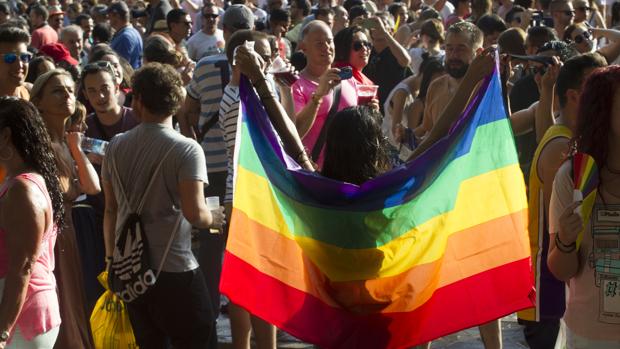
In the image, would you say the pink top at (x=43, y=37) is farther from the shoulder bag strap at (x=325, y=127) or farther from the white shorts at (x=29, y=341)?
the white shorts at (x=29, y=341)

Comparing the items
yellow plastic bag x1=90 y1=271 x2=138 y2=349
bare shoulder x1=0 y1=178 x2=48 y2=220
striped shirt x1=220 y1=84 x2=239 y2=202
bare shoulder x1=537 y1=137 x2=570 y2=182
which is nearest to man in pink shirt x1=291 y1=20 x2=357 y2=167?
striped shirt x1=220 y1=84 x2=239 y2=202

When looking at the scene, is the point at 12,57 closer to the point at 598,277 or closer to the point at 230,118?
the point at 230,118

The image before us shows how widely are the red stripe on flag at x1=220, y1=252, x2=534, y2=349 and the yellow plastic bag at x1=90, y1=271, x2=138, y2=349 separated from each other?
119 cm

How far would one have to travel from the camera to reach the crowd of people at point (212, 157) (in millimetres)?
4230

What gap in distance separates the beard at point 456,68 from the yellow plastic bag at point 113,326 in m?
3.12

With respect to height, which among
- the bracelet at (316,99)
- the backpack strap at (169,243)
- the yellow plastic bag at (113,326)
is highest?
the bracelet at (316,99)

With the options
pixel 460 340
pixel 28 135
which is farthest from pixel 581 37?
pixel 28 135

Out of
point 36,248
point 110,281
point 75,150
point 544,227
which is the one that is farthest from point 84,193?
point 544,227

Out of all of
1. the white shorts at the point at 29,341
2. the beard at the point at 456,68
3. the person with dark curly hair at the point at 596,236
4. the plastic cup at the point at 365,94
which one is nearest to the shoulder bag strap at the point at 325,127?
the plastic cup at the point at 365,94

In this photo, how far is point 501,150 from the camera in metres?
4.78

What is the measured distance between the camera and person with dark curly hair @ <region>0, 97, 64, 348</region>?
4520 mm

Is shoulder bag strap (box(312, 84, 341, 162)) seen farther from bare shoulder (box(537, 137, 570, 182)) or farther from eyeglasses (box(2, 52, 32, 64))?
bare shoulder (box(537, 137, 570, 182))

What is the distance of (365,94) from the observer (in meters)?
7.82

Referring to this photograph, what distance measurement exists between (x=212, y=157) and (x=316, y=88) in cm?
91
